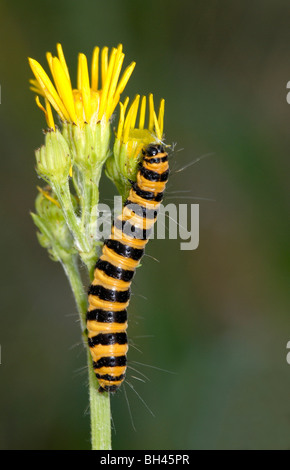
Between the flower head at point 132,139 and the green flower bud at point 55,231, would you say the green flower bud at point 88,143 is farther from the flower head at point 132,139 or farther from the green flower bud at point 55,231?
the green flower bud at point 55,231

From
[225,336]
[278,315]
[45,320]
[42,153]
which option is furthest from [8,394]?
[42,153]

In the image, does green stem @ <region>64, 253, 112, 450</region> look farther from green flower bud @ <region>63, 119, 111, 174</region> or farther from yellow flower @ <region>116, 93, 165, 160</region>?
yellow flower @ <region>116, 93, 165, 160</region>

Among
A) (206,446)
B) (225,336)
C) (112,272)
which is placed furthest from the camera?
(225,336)

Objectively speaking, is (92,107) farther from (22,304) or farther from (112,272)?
(22,304)

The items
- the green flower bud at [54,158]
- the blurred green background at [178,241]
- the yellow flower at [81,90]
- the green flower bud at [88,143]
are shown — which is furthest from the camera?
the blurred green background at [178,241]

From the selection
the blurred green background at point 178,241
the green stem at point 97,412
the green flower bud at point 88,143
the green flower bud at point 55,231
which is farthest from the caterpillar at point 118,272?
the blurred green background at point 178,241

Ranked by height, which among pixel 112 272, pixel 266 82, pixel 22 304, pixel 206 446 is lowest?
pixel 206 446
